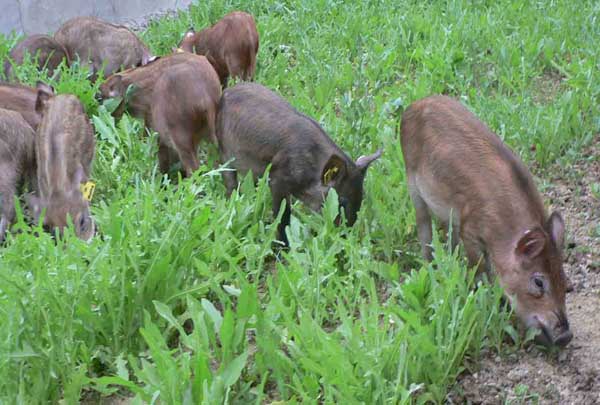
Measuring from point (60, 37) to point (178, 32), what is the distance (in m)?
1.40

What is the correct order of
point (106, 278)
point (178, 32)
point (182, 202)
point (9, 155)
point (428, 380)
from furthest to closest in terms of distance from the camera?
point (178, 32) → point (9, 155) → point (182, 202) → point (106, 278) → point (428, 380)

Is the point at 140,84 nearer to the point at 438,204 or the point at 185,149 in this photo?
the point at 185,149

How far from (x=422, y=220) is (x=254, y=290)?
4.91 ft

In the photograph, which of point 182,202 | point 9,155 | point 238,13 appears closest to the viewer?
point 182,202

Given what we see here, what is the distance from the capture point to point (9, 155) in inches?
259

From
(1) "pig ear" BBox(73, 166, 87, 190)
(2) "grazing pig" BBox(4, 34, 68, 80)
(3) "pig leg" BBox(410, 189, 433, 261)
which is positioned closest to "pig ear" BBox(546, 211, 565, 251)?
(3) "pig leg" BBox(410, 189, 433, 261)

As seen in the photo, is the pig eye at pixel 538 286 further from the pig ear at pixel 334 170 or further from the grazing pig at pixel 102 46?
the grazing pig at pixel 102 46

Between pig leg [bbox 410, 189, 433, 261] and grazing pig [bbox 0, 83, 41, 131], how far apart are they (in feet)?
10.0

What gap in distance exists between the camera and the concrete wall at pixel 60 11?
10383 millimetres

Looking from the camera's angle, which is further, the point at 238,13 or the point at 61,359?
the point at 238,13

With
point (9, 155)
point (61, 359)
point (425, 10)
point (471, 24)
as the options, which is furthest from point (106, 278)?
point (425, 10)

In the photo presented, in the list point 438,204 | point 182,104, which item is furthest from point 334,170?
point 182,104

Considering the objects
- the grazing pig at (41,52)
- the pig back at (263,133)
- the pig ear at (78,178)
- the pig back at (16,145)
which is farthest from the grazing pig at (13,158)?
the grazing pig at (41,52)

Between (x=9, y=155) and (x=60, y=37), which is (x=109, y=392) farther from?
(x=60, y=37)
